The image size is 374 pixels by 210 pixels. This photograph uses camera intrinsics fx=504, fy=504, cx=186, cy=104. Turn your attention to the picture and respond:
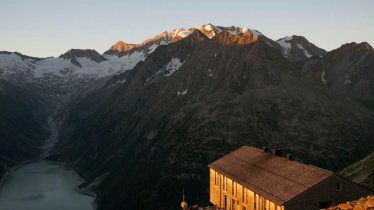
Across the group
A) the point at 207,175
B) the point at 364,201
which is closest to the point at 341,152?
the point at 207,175

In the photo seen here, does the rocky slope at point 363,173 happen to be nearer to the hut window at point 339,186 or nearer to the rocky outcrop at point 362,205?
the hut window at point 339,186

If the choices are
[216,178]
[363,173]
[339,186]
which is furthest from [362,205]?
[363,173]

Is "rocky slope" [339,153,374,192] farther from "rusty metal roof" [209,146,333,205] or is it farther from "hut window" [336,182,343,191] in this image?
"hut window" [336,182,343,191]

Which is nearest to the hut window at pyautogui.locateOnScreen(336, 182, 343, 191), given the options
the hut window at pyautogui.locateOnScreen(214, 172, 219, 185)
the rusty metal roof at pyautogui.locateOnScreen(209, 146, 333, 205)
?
the rusty metal roof at pyautogui.locateOnScreen(209, 146, 333, 205)

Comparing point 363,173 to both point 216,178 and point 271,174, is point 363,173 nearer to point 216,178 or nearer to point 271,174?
point 216,178

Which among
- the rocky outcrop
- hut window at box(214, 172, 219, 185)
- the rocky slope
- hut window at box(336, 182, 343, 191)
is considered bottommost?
the rocky slope

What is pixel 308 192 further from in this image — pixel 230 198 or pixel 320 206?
pixel 230 198

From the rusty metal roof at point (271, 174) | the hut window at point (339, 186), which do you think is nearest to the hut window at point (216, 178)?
the rusty metal roof at point (271, 174)
